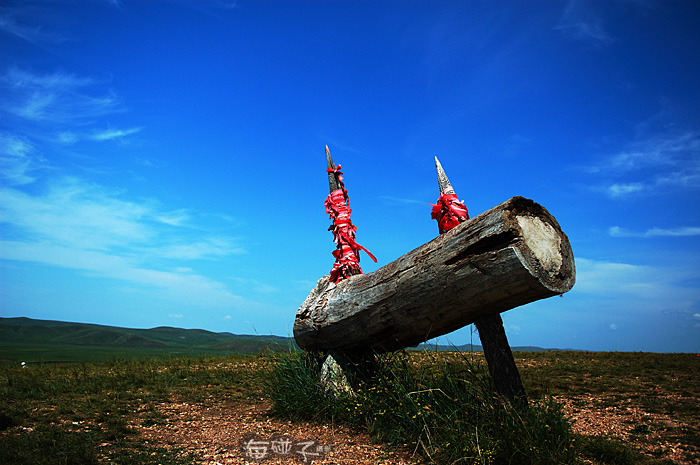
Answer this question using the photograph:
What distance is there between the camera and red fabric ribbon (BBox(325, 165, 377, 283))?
6520 millimetres

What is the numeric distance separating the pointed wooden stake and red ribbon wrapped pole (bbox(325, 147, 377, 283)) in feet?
7.55

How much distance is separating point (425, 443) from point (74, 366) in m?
10.1

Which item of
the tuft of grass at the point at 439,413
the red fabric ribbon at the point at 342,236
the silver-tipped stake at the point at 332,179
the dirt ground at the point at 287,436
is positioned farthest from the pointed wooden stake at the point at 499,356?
the silver-tipped stake at the point at 332,179

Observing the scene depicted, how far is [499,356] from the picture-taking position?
480 centimetres

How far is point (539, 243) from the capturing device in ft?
12.9

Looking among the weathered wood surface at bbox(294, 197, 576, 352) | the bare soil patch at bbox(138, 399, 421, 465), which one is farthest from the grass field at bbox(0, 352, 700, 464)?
the weathered wood surface at bbox(294, 197, 576, 352)

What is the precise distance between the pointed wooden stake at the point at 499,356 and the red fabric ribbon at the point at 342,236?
2.30 m

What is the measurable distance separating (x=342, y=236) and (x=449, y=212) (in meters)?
1.84

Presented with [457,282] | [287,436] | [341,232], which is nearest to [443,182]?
[341,232]

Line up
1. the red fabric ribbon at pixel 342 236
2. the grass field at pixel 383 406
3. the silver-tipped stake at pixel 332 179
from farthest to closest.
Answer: the silver-tipped stake at pixel 332 179 < the red fabric ribbon at pixel 342 236 < the grass field at pixel 383 406

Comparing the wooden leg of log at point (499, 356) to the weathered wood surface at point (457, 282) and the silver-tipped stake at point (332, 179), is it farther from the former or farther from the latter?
the silver-tipped stake at point (332, 179)

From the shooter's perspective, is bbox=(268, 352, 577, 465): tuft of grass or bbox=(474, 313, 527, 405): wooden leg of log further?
bbox=(474, 313, 527, 405): wooden leg of log

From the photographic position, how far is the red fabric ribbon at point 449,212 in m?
5.77

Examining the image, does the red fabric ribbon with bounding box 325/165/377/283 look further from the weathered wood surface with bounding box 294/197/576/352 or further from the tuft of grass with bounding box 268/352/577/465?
the tuft of grass with bounding box 268/352/577/465
